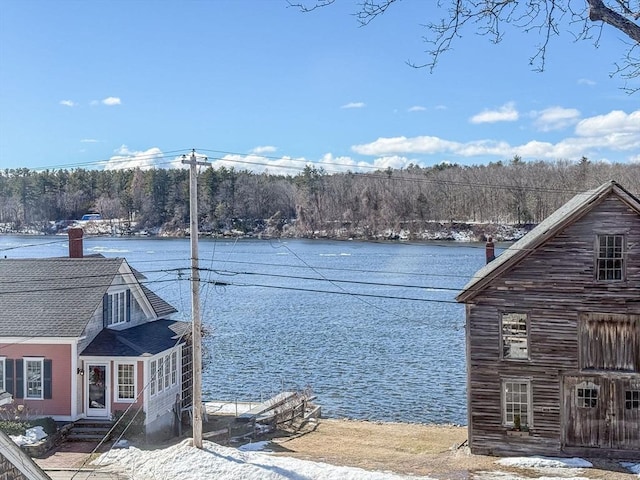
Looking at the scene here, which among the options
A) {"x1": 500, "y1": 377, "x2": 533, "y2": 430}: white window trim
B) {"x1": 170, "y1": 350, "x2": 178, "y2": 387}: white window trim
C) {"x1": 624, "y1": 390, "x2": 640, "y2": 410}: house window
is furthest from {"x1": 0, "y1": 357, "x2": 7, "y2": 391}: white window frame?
{"x1": 624, "y1": 390, "x2": 640, "y2": 410}: house window

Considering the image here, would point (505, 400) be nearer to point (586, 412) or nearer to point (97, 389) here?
point (586, 412)

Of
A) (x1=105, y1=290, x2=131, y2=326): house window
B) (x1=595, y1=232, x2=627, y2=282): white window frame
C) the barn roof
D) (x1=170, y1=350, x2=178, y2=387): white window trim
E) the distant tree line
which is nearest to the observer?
the barn roof

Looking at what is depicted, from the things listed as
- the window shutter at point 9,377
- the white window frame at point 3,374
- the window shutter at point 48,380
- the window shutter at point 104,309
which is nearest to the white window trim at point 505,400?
the window shutter at point 104,309

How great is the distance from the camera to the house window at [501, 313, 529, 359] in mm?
22266

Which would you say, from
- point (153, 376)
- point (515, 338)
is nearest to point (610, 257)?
point (515, 338)

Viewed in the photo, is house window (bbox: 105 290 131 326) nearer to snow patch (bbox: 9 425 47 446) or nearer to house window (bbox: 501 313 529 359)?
snow patch (bbox: 9 425 47 446)

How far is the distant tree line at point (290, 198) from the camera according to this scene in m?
136

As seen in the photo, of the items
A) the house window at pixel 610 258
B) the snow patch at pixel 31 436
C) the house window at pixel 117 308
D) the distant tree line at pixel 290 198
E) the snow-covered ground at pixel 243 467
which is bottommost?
the snow-covered ground at pixel 243 467

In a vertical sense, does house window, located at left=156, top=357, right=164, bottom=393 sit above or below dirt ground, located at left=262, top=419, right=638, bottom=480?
above

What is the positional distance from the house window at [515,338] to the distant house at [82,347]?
33.5ft

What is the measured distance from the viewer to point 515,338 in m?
22.5

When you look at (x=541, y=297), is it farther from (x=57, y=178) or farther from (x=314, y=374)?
(x=57, y=178)

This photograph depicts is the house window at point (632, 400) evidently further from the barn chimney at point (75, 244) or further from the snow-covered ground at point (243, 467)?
the barn chimney at point (75, 244)

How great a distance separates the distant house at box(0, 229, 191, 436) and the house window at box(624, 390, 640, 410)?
1369 centimetres
